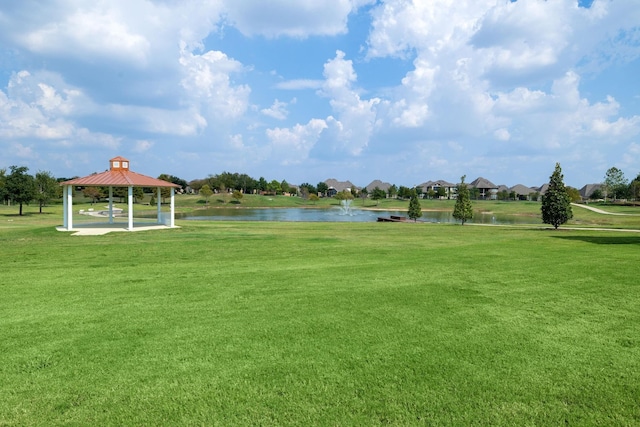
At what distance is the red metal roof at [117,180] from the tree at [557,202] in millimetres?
22824

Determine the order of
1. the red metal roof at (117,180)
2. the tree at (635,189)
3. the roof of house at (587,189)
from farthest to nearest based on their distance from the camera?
1. the roof of house at (587,189)
2. the tree at (635,189)
3. the red metal roof at (117,180)

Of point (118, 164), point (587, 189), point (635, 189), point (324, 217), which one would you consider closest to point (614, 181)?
point (635, 189)

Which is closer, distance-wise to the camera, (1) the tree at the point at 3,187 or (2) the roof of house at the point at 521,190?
(1) the tree at the point at 3,187

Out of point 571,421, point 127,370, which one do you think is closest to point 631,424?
point 571,421

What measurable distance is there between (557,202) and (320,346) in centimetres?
2468

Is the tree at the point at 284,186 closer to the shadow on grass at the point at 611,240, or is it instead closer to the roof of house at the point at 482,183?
the roof of house at the point at 482,183

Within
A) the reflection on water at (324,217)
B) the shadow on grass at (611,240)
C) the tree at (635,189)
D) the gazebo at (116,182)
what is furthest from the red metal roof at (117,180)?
the tree at (635,189)

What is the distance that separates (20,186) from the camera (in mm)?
40312

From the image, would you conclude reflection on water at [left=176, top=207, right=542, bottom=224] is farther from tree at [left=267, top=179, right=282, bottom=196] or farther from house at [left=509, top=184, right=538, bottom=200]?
house at [left=509, top=184, right=538, bottom=200]

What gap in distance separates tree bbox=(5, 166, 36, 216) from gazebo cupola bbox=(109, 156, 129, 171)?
23.5m

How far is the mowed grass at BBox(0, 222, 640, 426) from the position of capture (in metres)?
3.75

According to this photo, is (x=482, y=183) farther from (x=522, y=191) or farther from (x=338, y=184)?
(x=338, y=184)

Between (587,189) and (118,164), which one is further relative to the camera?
(587,189)

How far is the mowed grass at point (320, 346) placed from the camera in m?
3.75
